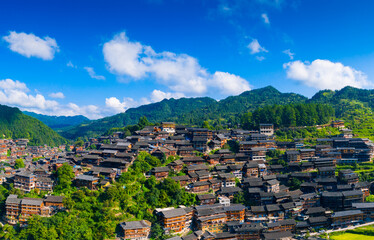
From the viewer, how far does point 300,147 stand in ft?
236

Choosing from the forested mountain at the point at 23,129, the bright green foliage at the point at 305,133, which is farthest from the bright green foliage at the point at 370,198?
the forested mountain at the point at 23,129

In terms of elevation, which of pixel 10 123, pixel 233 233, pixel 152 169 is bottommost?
pixel 233 233

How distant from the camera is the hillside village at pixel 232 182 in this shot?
153ft

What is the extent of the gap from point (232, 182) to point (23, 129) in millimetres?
108426

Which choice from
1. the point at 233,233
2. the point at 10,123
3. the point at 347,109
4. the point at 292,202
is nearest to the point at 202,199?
the point at 233,233

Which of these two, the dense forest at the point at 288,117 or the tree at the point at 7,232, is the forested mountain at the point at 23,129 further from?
the dense forest at the point at 288,117

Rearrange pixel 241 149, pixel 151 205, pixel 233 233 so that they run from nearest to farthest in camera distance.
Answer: pixel 233 233, pixel 151 205, pixel 241 149

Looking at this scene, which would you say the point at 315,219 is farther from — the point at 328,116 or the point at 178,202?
the point at 328,116

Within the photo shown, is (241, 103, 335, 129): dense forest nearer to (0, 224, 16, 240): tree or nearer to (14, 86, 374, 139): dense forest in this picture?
(14, 86, 374, 139): dense forest

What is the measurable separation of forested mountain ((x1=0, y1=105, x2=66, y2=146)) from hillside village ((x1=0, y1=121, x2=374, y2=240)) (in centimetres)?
5017

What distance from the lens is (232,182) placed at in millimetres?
58469

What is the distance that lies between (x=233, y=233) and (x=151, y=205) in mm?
15728

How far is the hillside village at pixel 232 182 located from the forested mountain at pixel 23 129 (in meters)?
50.2

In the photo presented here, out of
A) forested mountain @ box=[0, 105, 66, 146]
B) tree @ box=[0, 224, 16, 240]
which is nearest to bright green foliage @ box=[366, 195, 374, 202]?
tree @ box=[0, 224, 16, 240]
